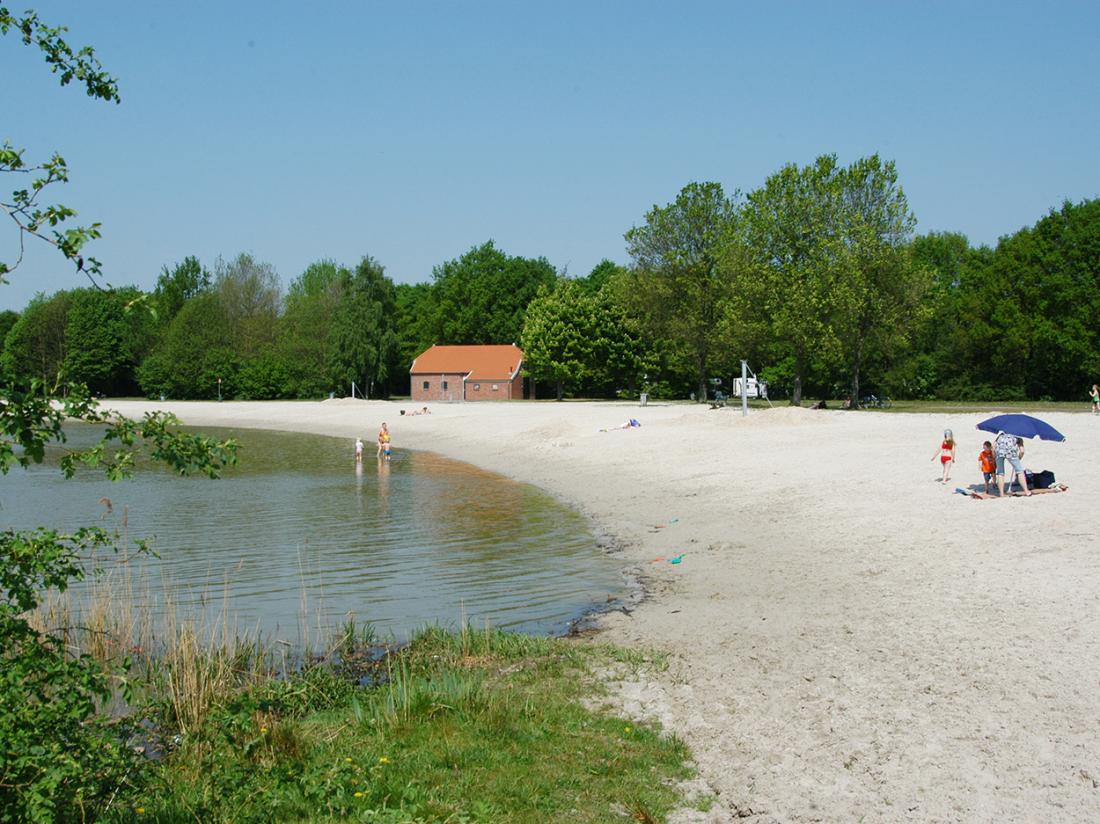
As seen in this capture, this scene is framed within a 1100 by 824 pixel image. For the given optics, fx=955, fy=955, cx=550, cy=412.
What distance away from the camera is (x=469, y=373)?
305 ft

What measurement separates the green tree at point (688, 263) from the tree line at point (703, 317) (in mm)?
130

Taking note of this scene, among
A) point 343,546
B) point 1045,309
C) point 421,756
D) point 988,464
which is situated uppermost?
point 1045,309

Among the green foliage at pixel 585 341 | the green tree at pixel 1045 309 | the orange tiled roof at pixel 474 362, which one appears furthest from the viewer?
the orange tiled roof at pixel 474 362

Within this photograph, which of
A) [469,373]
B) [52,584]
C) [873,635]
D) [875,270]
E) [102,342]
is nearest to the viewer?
[52,584]

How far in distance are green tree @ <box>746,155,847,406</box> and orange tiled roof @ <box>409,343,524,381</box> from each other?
40.2m

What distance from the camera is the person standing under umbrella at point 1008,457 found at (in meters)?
17.2

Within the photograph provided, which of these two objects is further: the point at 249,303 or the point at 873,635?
the point at 249,303

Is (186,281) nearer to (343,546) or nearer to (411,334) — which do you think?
(411,334)

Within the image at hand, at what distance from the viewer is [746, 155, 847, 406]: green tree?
5016cm

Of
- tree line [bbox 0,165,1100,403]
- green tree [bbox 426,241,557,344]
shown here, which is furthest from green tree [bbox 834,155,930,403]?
green tree [bbox 426,241,557,344]

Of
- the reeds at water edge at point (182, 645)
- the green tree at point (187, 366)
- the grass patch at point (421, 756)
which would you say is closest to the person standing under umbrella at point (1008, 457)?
the grass patch at point (421, 756)

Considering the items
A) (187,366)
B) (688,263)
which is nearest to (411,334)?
(187,366)

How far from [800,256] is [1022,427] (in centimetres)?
3701

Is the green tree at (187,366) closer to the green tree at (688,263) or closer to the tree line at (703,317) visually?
the tree line at (703,317)
